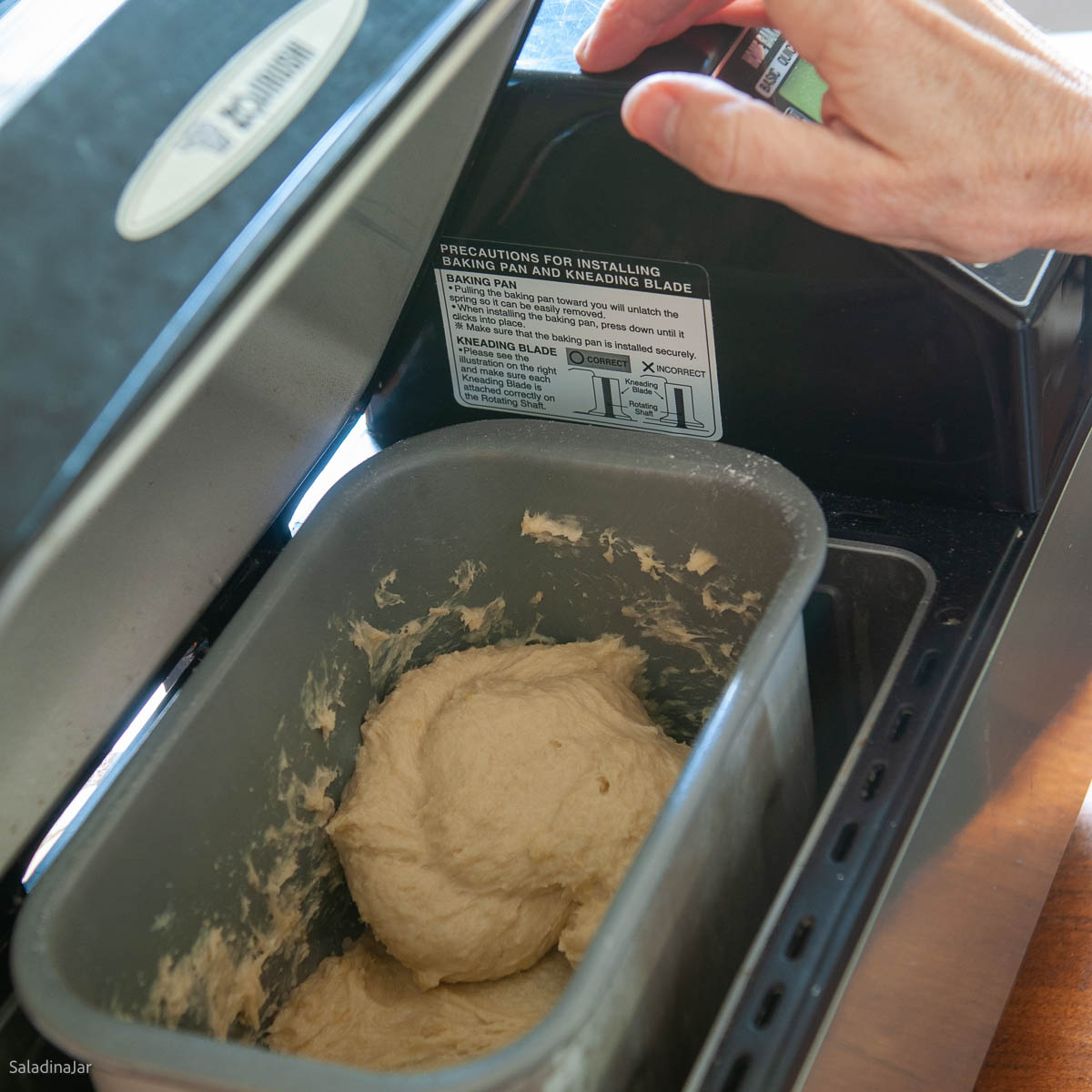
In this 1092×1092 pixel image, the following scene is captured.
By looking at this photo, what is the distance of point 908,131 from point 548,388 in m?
0.36

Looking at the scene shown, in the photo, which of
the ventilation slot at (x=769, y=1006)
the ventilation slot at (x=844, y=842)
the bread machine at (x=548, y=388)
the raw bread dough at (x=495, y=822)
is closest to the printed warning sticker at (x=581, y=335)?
the bread machine at (x=548, y=388)

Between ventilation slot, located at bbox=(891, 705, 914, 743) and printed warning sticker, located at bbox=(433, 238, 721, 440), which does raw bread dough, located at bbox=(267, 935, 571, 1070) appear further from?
printed warning sticker, located at bbox=(433, 238, 721, 440)

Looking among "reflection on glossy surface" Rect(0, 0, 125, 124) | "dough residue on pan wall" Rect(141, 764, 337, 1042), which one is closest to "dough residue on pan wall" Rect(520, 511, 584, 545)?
"dough residue on pan wall" Rect(141, 764, 337, 1042)

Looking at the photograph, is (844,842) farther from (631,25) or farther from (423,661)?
(631,25)

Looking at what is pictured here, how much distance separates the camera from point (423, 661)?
963 mm

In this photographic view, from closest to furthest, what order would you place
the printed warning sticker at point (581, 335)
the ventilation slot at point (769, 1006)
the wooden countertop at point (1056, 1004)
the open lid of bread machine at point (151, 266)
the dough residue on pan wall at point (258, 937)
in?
the open lid of bread machine at point (151, 266)
the ventilation slot at point (769, 1006)
the dough residue on pan wall at point (258, 937)
the printed warning sticker at point (581, 335)
the wooden countertop at point (1056, 1004)

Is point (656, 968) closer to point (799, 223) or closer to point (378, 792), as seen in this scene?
point (378, 792)

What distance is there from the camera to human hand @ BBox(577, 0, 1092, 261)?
0.68m

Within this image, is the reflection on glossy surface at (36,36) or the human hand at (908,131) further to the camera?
the human hand at (908,131)

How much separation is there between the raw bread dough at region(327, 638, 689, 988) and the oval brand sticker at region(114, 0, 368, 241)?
1.50 ft

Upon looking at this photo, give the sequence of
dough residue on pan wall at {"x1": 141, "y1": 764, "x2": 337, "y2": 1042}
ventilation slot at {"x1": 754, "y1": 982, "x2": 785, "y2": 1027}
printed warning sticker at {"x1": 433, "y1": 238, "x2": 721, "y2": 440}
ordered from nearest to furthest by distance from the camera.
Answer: ventilation slot at {"x1": 754, "y1": 982, "x2": 785, "y2": 1027} < dough residue on pan wall at {"x1": 141, "y1": 764, "x2": 337, "y2": 1042} < printed warning sticker at {"x1": 433, "y1": 238, "x2": 721, "y2": 440}

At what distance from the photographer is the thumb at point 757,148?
2.22 feet

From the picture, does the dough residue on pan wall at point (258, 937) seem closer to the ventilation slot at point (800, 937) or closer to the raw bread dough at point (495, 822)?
the raw bread dough at point (495, 822)

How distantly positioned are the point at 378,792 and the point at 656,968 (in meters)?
0.30
